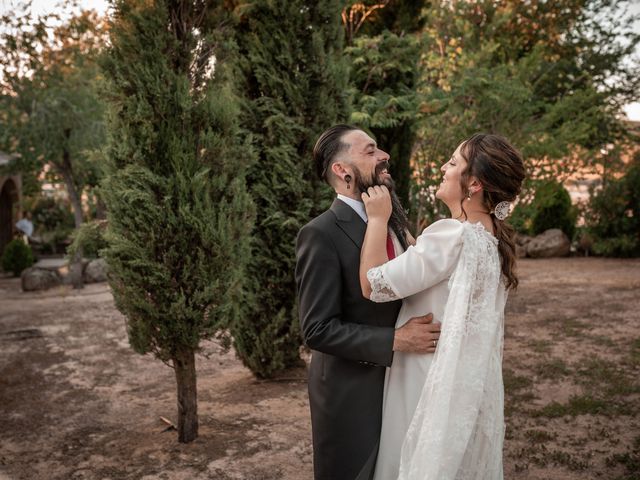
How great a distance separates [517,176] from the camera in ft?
8.02

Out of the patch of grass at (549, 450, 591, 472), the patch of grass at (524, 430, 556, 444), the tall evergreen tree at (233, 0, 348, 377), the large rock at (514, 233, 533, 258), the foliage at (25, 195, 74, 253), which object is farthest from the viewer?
the foliage at (25, 195, 74, 253)

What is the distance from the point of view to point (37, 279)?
16.5m

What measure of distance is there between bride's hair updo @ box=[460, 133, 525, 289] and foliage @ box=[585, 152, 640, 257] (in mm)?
16243

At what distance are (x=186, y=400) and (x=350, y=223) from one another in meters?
3.33

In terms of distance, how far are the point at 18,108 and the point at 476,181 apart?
53.9ft

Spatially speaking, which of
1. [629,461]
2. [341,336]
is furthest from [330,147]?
[629,461]

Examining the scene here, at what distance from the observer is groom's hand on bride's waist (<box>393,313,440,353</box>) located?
2.39m

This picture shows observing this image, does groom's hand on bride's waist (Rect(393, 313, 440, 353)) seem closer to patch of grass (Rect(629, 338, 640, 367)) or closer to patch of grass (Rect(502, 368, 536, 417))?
patch of grass (Rect(502, 368, 536, 417))

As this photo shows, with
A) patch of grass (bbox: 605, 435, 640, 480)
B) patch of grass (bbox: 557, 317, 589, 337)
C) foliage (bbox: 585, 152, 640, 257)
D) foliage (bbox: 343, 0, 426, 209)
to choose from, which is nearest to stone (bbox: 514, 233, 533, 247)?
foliage (bbox: 585, 152, 640, 257)

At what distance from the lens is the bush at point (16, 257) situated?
759 inches

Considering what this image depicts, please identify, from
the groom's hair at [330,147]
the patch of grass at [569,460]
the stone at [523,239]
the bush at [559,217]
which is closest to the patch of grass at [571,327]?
the patch of grass at [569,460]

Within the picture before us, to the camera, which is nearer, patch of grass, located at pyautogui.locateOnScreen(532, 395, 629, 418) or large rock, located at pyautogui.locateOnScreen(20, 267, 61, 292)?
patch of grass, located at pyautogui.locateOnScreen(532, 395, 629, 418)

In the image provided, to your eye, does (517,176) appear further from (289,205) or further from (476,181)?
(289,205)

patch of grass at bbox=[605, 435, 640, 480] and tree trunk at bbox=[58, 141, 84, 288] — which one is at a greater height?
tree trunk at bbox=[58, 141, 84, 288]
